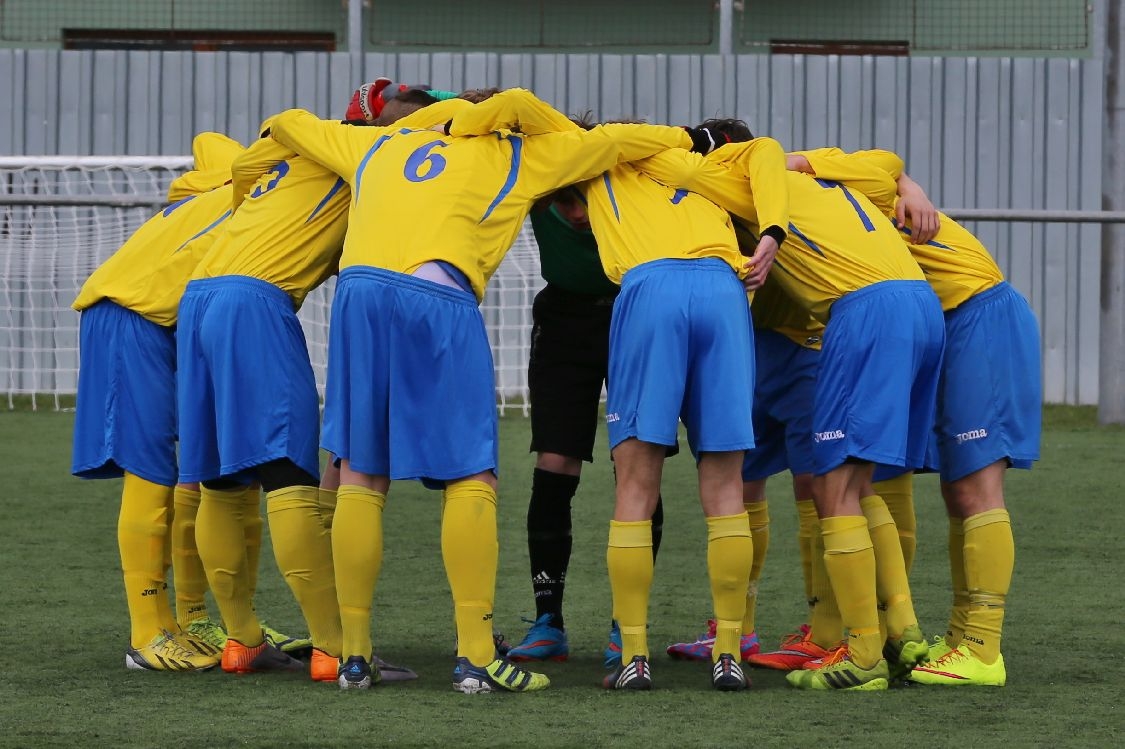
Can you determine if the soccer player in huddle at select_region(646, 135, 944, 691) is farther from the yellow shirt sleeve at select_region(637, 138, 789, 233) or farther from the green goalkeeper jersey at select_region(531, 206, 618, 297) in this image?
the green goalkeeper jersey at select_region(531, 206, 618, 297)

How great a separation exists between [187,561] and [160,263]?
0.96 m

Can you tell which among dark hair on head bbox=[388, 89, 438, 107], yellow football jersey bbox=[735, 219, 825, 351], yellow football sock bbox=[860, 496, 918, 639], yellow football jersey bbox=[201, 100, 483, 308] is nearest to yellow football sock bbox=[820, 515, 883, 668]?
yellow football sock bbox=[860, 496, 918, 639]

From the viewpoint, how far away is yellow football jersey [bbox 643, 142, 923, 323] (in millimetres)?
4801

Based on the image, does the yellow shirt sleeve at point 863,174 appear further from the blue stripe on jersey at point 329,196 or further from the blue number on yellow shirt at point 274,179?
the blue number on yellow shirt at point 274,179

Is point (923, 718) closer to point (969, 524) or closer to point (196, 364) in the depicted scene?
point (969, 524)

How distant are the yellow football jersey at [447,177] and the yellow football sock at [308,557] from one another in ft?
2.30

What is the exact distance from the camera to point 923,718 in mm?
4172

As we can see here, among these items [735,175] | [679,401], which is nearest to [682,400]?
[679,401]

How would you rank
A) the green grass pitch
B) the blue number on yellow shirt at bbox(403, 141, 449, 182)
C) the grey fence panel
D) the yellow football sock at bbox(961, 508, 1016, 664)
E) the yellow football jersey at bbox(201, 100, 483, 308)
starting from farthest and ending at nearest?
the grey fence panel < the yellow football jersey at bbox(201, 100, 483, 308) < the yellow football sock at bbox(961, 508, 1016, 664) < the blue number on yellow shirt at bbox(403, 141, 449, 182) < the green grass pitch

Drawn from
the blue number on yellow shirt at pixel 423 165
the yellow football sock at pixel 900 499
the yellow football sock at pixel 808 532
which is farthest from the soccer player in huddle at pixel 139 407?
the yellow football sock at pixel 900 499

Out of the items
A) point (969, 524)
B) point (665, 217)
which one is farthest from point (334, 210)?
point (969, 524)

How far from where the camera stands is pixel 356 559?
14.8ft

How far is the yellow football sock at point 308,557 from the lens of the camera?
468 cm

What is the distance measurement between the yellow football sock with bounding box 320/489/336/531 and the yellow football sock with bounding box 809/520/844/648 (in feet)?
5.06
